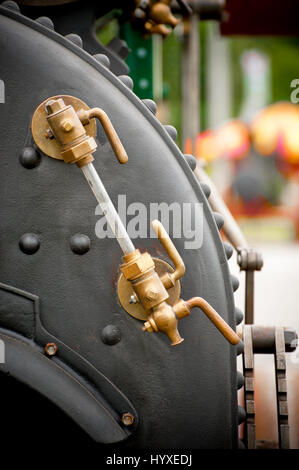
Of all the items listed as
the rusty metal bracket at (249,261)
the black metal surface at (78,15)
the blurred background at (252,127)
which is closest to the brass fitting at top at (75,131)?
the black metal surface at (78,15)

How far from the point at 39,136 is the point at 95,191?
14 centimetres

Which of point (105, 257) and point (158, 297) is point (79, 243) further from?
point (158, 297)

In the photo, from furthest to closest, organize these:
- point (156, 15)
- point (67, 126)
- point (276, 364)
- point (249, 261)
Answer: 1. point (249, 261)
2. point (156, 15)
3. point (276, 364)
4. point (67, 126)

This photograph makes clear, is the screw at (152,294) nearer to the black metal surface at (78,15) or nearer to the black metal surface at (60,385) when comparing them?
the black metal surface at (60,385)

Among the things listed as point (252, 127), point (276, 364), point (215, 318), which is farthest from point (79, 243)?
point (252, 127)

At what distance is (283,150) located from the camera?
50.1 feet

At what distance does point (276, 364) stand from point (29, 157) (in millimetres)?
711

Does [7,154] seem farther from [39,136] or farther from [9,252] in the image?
[9,252]

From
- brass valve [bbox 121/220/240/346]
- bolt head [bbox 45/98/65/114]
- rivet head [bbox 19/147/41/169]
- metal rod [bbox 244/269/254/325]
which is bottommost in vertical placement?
brass valve [bbox 121/220/240/346]

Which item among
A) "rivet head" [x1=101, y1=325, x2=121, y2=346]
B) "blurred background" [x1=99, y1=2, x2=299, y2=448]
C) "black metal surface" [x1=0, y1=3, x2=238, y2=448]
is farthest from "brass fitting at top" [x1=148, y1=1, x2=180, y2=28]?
"blurred background" [x1=99, y1=2, x2=299, y2=448]

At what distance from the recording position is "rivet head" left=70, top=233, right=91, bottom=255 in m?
0.94

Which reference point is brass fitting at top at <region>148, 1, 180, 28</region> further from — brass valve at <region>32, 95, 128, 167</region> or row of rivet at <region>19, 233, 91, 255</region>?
row of rivet at <region>19, 233, 91, 255</region>

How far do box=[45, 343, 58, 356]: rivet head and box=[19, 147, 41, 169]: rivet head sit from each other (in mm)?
306

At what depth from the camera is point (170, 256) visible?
895 mm
